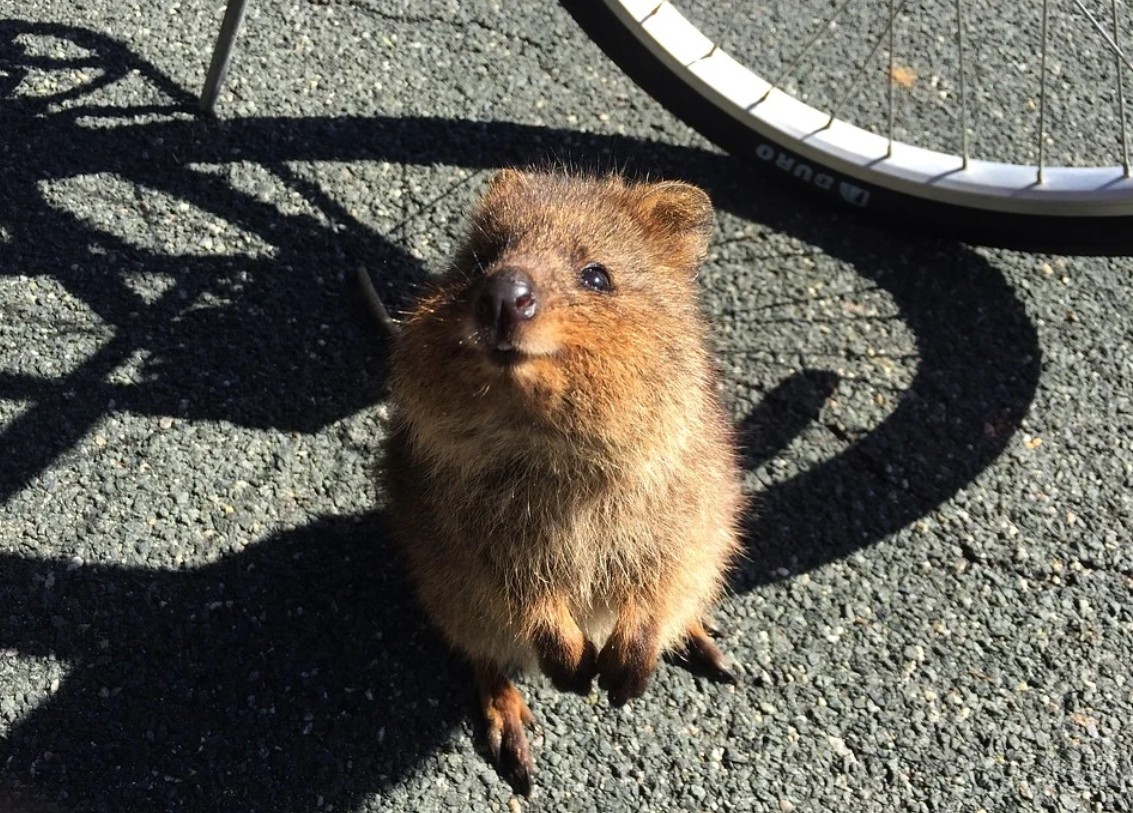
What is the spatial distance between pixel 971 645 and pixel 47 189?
3647 mm

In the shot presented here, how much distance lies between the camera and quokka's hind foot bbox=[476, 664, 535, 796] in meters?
2.97

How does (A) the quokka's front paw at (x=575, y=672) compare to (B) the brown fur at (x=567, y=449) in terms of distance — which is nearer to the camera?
(B) the brown fur at (x=567, y=449)

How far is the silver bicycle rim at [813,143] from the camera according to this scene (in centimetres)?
374

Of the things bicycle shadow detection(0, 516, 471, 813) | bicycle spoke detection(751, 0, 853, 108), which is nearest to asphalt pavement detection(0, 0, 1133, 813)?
bicycle shadow detection(0, 516, 471, 813)

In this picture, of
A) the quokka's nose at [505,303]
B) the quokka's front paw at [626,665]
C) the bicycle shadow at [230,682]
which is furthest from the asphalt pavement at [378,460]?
the quokka's nose at [505,303]

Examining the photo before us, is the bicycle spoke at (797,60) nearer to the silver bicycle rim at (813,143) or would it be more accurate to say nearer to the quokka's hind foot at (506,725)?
the silver bicycle rim at (813,143)

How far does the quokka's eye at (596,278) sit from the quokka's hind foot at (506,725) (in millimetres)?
1230

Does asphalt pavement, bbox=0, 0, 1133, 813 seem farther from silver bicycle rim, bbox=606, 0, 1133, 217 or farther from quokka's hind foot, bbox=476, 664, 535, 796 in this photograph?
silver bicycle rim, bbox=606, 0, 1133, 217

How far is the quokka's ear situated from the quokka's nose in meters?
0.82

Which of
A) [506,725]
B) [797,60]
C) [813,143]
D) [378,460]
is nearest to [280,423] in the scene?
[378,460]

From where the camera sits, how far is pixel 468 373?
2.18 meters

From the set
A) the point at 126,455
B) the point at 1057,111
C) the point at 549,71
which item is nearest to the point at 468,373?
the point at 126,455

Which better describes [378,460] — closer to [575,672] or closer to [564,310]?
[575,672]

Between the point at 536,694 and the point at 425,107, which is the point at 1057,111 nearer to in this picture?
the point at 425,107
